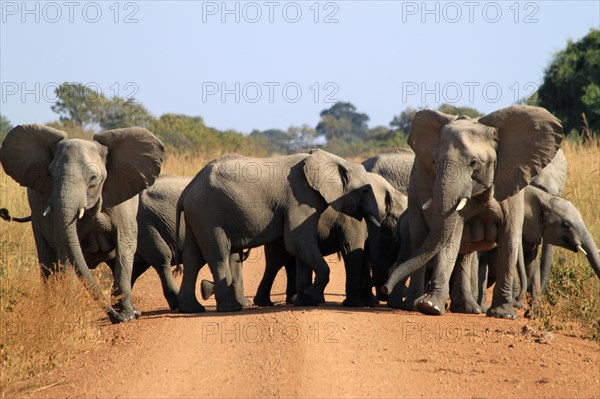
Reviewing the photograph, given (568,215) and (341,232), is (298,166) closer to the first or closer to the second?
(341,232)

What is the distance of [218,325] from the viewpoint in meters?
10.4

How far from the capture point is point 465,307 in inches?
459

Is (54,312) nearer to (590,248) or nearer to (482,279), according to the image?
(482,279)

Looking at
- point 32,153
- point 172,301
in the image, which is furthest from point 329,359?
Answer: point 172,301

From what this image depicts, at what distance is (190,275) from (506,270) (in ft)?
11.0

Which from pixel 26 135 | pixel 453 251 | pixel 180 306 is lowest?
pixel 180 306

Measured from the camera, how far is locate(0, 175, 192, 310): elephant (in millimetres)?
13766

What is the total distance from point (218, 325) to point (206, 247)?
2404 millimetres

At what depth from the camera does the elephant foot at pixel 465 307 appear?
11.7 metres

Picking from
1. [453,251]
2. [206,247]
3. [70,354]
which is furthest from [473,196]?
[70,354]

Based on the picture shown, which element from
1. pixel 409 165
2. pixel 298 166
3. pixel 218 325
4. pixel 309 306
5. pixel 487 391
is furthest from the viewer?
pixel 409 165

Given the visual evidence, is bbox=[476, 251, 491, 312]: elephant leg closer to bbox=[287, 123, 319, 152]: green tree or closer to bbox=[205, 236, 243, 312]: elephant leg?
bbox=[205, 236, 243, 312]: elephant leg

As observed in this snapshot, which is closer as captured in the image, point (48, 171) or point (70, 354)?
point (70, 354)

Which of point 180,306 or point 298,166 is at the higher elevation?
point 298,166
